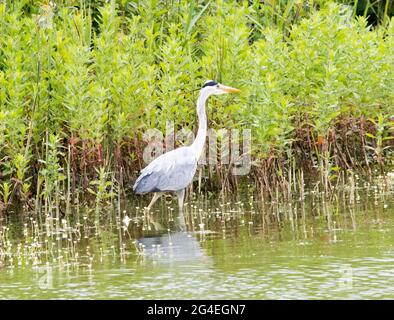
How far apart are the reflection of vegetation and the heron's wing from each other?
1.17ft

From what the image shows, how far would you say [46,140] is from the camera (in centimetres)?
1076

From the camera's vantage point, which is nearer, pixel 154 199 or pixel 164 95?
pixel 154 199

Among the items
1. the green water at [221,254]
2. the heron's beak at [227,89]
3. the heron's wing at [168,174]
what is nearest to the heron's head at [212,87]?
the heron's beak at [227,89]

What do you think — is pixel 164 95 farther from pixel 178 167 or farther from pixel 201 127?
pixel 178 167

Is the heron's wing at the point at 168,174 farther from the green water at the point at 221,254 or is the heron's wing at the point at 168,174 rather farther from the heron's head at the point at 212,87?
the heron's head at the point at 212,87

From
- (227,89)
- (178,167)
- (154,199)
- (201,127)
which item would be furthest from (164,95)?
(154,199)

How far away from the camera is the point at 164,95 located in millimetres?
11242

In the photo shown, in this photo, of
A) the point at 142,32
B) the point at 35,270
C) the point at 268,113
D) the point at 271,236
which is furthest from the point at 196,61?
the point at 35,270

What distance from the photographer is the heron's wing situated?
10734 mm

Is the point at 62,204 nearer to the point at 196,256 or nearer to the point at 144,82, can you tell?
the point at 144,82

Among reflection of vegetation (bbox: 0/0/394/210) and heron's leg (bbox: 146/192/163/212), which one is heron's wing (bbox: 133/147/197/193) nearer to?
heron's leg (bbox: 146/192/163/212)

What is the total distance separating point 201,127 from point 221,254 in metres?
2.66

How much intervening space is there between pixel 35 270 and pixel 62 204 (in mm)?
2658

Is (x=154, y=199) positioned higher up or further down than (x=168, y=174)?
further down
